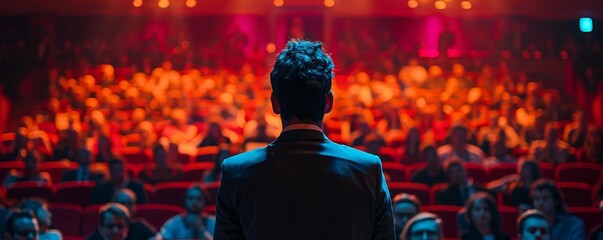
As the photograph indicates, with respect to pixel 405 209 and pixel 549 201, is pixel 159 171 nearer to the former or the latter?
pixel 405 209

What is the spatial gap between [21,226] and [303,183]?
3.49m

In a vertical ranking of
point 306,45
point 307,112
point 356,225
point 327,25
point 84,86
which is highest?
point 327,25

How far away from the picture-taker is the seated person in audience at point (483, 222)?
554 cm

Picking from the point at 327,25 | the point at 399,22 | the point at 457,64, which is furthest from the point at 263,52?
the point at 457,64

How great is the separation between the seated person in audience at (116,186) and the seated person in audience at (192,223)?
1.13m

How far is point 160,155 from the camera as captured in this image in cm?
799

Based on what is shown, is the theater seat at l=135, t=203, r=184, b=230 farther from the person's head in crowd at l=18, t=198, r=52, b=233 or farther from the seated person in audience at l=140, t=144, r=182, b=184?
the seated person in audience at l=140, t=144, r=182, b=184

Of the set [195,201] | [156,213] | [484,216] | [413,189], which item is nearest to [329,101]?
[484,216]

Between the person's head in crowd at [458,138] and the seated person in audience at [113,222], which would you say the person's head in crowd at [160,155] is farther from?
the person's head in crowd at [458,138]

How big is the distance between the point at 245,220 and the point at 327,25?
662 inches

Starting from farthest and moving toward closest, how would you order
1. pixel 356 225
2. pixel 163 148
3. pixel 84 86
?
pixel 84 86
pixel 163 148
pixel 356 225

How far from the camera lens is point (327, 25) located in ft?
60.3

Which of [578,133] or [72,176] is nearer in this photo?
[72,176]

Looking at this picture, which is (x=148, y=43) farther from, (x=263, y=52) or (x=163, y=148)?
(x=163, y=148)
